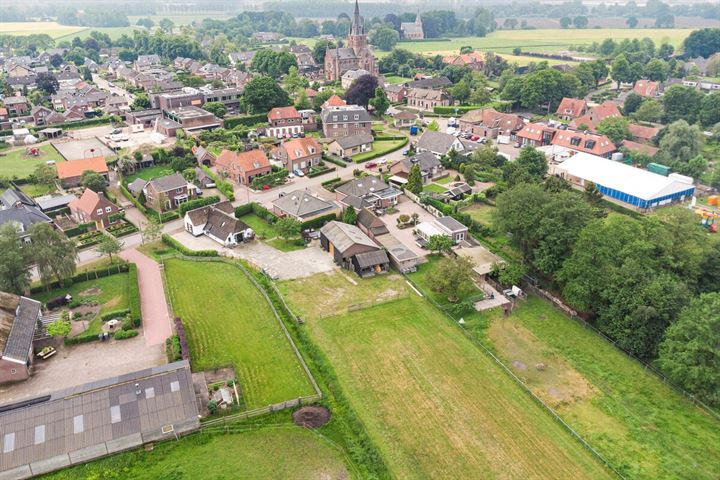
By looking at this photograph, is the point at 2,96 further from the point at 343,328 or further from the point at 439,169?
the point at 343,328

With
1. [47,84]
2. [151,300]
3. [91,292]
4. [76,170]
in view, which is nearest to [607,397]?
[151,300]

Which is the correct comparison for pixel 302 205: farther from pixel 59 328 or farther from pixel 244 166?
pixel 59 328

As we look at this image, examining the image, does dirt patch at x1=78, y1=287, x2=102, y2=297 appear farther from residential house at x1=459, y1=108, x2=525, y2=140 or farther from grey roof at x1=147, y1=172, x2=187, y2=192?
residential house at x1=459, y1=108, x2=525, y2=140

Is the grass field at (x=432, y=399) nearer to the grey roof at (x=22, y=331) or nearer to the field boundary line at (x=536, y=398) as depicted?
the field boundary line at (x=536, y=398)

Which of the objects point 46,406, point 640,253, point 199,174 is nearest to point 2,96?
point 199,174

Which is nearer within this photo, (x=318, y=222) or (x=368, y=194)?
(x=318, y=222)

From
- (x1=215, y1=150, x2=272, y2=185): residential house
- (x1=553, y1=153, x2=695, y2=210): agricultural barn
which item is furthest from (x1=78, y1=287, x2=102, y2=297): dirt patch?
(x1=553, y1=153, x2=695, y2=210): agricultural barn
